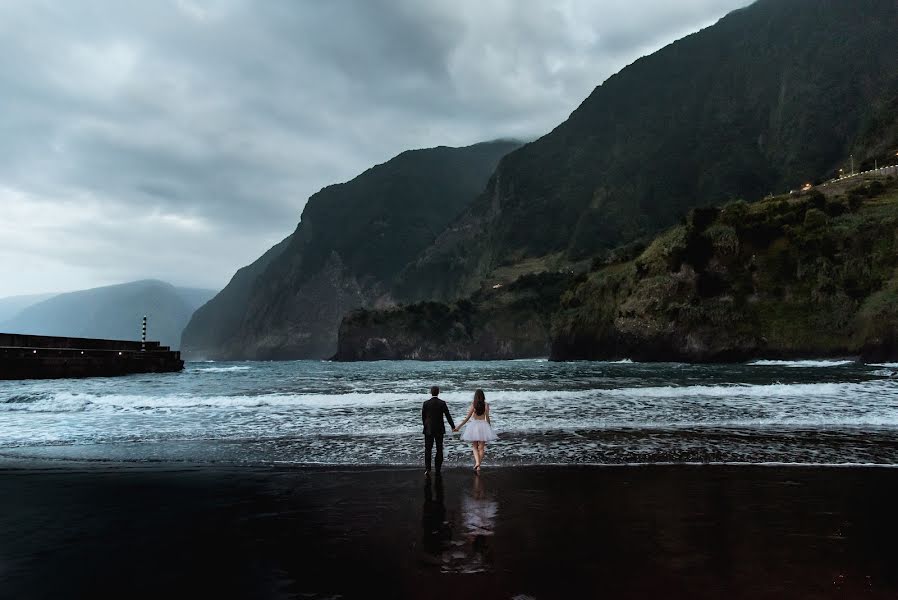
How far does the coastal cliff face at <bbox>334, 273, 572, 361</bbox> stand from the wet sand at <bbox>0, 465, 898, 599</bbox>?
153650 mm

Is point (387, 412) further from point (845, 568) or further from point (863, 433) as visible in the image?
point (845, 568)

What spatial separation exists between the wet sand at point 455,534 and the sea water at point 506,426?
7.32 ft

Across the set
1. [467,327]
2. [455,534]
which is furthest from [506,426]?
[467,327]

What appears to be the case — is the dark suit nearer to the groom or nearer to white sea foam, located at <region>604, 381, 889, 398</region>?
the groom

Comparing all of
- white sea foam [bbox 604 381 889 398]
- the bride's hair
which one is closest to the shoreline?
the bride's hair

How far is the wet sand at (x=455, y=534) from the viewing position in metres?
5.63

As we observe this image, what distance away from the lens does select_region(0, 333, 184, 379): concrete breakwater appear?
45625 mm

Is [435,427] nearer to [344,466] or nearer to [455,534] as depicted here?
[344,466]

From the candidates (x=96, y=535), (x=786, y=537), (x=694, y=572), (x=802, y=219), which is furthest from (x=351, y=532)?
(x=802, y=219)

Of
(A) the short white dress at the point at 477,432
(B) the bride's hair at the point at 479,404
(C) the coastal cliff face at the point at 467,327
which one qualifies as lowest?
(A) the short white dress at the point at 477,432

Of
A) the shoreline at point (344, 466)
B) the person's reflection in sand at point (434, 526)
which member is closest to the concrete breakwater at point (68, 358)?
the shoreline at point (344, 466)

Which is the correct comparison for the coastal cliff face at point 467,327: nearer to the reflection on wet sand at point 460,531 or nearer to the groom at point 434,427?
the groom at point 434,427

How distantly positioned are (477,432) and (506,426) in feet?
21.9

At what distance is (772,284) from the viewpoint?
72.4 meters
